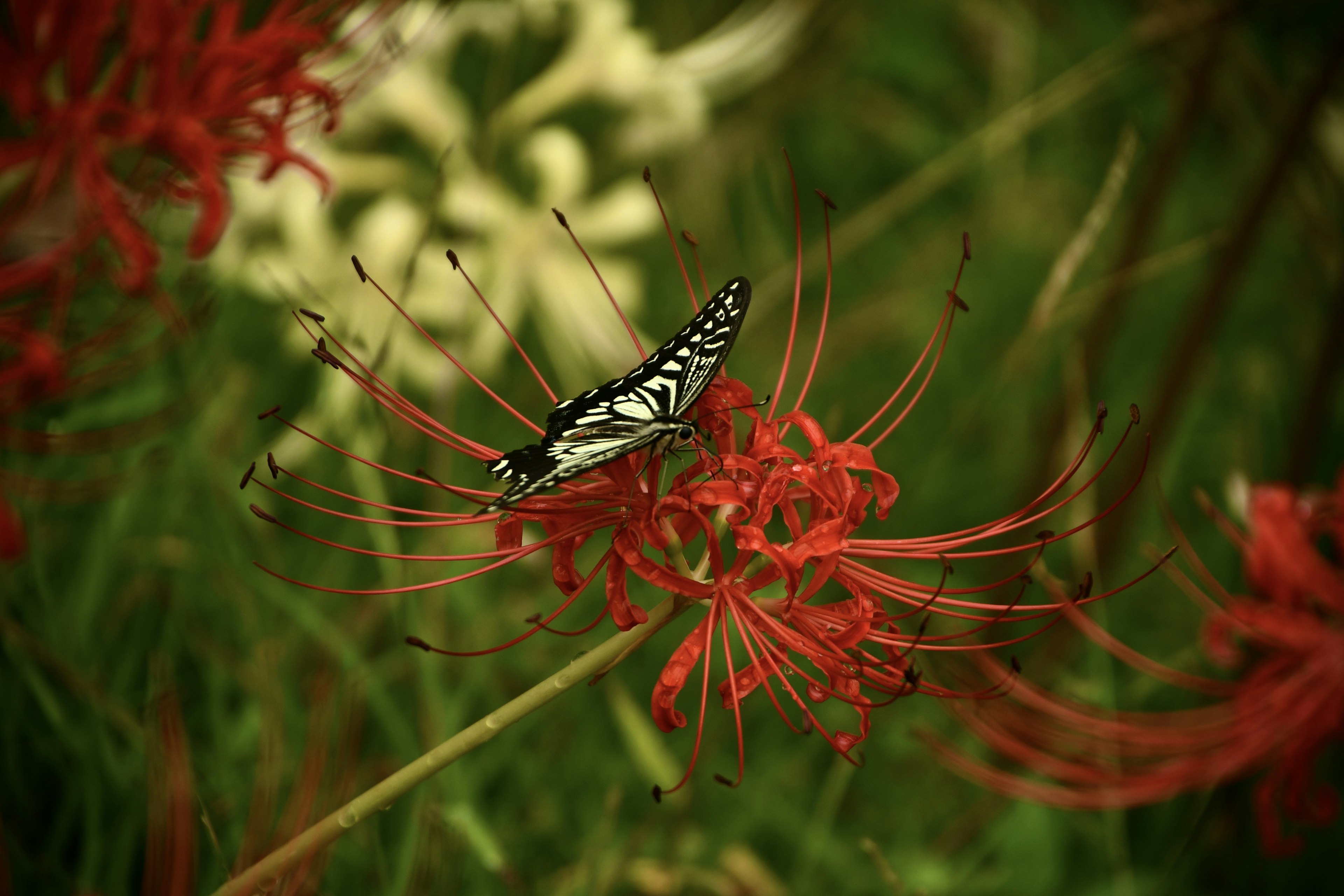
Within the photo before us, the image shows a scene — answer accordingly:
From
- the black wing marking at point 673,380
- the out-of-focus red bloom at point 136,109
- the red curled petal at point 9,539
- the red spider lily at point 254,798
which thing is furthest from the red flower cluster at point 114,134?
the black wing marking at point 673,380

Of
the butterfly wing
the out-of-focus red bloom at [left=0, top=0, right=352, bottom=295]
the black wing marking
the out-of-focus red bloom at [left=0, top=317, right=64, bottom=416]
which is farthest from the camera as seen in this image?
the out-of-focus red bloom at [left=0, top=0, right=352, bottom=295]

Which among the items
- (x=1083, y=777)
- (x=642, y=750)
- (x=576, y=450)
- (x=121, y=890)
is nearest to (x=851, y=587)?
(x=576, y=450)

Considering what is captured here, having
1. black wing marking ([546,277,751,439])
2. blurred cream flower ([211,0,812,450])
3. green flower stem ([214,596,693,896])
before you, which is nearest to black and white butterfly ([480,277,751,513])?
black wing marking ([546,277,751,439])

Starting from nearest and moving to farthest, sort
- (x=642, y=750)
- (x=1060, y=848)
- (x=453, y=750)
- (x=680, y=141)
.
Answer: (x=453, y=750) → (x=642, y=750) → (x=1060, y=848) → (x=680, y=141)

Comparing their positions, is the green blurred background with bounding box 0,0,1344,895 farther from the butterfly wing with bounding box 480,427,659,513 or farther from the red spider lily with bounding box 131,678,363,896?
the butterfly wing with bounding box 480,427,659,513

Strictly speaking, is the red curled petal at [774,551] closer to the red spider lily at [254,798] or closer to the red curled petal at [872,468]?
the red curled petal at [872,468]

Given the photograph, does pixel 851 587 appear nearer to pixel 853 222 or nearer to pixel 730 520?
pixel 730 520

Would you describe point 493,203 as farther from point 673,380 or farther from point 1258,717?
point 1258,717
